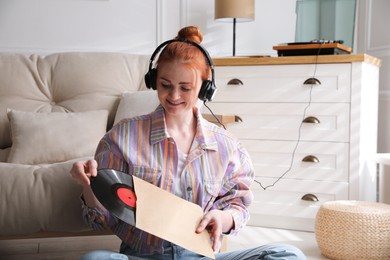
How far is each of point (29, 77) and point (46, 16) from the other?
982mm

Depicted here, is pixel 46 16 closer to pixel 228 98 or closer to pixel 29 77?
pixel 29 77

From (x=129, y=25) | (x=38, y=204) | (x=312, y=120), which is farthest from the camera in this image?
(x=129, y=25)

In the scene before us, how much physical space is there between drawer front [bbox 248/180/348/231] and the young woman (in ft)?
4.77

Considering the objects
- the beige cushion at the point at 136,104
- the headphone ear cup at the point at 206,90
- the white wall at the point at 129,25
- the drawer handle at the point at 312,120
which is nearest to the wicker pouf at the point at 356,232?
the drawer handle at the point at 312,120

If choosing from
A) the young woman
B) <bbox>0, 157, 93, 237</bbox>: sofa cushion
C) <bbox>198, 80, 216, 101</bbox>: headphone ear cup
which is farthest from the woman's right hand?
<bbox>0, 157, 93, 237</bbox>: sofa cushion

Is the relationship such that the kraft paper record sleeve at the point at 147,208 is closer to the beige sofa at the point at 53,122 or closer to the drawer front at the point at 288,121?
the beige sofa at the point at 53,122

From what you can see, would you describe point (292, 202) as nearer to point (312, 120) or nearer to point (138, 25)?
point (312, 120)

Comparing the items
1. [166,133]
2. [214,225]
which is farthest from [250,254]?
[166,133]

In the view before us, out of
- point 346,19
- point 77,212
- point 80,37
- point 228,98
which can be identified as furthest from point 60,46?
point 77,212

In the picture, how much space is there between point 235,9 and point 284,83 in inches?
22.6

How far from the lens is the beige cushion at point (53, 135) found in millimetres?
2260

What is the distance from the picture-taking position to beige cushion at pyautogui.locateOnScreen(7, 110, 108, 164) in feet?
7.41

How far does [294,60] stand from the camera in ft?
9.40

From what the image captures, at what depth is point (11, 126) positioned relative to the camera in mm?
2379
